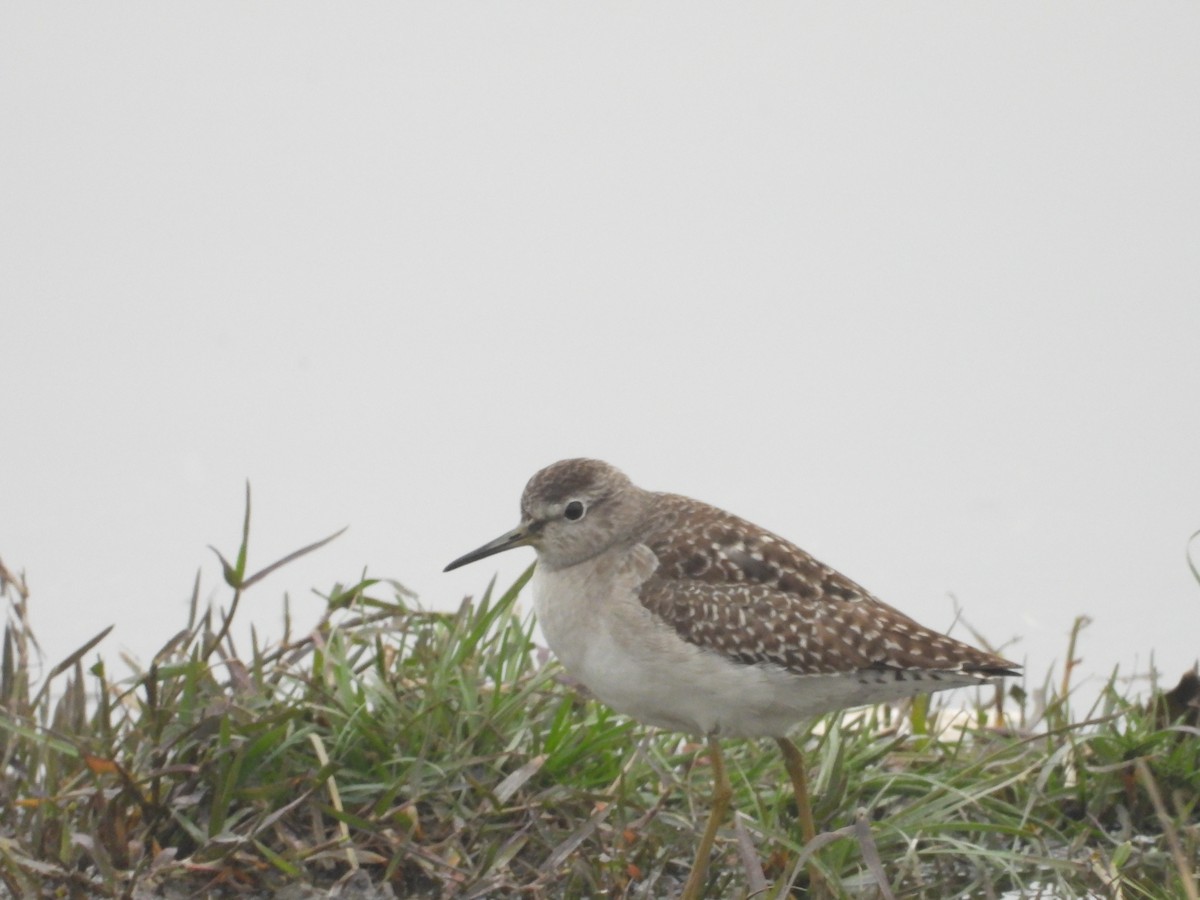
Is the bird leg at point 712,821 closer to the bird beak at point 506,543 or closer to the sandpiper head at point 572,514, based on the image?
the sandpiper head at point 572,514

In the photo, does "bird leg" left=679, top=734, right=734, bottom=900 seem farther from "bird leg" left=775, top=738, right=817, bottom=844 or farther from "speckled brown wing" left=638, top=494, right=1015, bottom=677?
"speckled brown wing" left=638, top=494, right=1015, bottom=677

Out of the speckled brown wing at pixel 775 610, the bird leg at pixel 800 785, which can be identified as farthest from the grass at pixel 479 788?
the speckled brown wing at pixel 775 610

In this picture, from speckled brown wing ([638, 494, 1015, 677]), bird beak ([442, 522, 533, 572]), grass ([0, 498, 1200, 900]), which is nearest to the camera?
grass ([0, 498, 1200, 900])

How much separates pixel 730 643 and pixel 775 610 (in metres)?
0.23

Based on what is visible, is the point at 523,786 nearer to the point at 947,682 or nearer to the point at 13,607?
the point at 947,682

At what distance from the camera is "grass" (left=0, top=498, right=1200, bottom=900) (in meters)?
5.36

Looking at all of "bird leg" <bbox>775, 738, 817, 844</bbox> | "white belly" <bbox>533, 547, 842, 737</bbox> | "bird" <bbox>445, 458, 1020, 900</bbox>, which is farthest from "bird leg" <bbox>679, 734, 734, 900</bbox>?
"bird leg" <bbox>775, 738, 817, 844</bbox>

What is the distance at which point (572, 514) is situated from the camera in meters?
6.53

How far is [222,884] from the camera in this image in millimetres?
5414

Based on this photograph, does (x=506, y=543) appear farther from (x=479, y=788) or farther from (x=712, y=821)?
(x=712, y=821)

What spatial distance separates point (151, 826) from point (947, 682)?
9.11ft

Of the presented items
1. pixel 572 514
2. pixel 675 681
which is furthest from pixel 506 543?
pixel 675 681

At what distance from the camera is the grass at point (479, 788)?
5355 mm

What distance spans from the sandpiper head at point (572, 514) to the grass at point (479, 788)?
193mm
